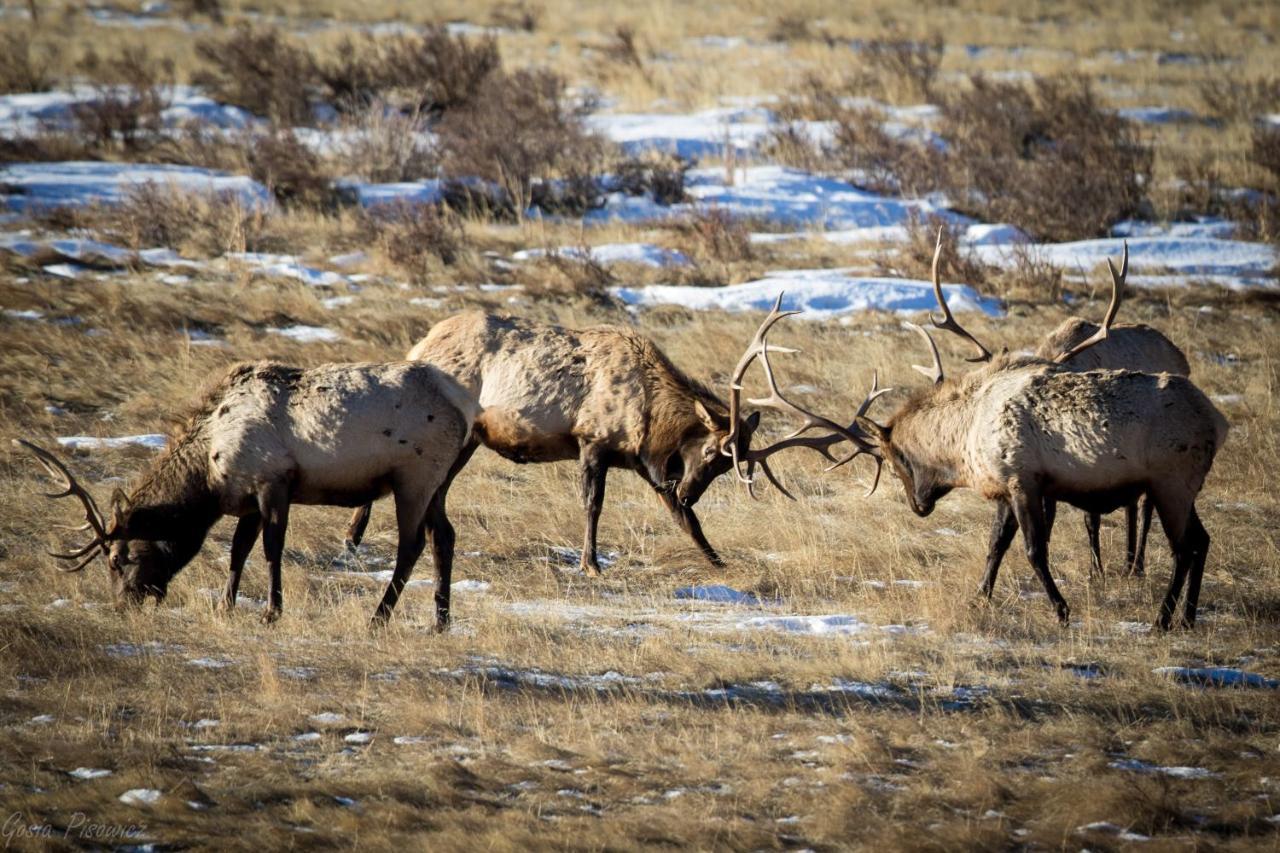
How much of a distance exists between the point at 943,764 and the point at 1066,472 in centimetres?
271

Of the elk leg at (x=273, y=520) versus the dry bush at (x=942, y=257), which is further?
the dry bush at (x=942, y=257)

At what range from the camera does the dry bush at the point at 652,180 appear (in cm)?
1980

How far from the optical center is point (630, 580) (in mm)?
9344

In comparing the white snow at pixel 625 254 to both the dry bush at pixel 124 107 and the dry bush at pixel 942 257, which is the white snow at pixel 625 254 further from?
the dry bush at pixel 124 107

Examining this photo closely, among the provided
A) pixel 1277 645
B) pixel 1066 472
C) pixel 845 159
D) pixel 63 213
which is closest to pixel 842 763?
pixel 1066 472

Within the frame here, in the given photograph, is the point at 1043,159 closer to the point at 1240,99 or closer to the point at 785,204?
the point at 785,204

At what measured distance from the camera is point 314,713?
6172 millimetres

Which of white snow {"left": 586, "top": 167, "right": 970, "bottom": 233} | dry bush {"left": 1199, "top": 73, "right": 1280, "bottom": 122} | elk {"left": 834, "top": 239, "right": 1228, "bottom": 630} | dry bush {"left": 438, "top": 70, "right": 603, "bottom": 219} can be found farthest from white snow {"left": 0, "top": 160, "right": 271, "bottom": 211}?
dry bush {"left": 1199, "top": 73, "right": 1280, "bottom": 122}

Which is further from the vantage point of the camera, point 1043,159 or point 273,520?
point 1043,159

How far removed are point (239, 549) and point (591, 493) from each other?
2.71 m

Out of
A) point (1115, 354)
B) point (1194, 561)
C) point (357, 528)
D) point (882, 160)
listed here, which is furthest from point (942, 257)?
point (357, 528)

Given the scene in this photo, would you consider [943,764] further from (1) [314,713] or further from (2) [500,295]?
(2) [500,295]

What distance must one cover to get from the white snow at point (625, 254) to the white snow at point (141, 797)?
1168 centimetres

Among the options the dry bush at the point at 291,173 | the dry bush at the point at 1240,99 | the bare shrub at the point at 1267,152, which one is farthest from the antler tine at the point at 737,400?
the dry bush at the point at 1240,99
